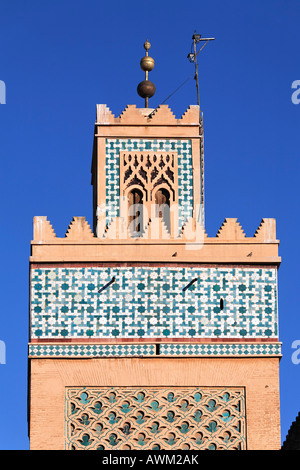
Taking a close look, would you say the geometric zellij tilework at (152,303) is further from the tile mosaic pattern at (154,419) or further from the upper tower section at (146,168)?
the upper tower section at (146,168)

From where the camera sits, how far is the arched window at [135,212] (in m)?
32.2

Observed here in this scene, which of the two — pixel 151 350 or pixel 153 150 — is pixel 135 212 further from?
pixel 151 350

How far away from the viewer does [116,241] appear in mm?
31469

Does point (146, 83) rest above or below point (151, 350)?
above

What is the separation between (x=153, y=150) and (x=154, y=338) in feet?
11.2

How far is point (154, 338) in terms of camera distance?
1218 inches

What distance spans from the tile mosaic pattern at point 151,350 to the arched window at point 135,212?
6.76ft

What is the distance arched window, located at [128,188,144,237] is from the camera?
32.2 metres

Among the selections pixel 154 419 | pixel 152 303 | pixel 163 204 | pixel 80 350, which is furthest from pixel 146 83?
pixel 154 419

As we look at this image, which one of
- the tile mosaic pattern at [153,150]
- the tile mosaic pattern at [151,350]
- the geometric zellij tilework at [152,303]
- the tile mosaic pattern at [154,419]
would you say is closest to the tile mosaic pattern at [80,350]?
the tile mosaic pattern at [151,350]

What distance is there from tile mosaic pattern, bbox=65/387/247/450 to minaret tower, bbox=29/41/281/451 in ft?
0.05

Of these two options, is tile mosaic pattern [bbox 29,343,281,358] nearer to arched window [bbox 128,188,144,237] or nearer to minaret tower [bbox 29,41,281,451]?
minaret tower [bbox 29,41,281,451]
